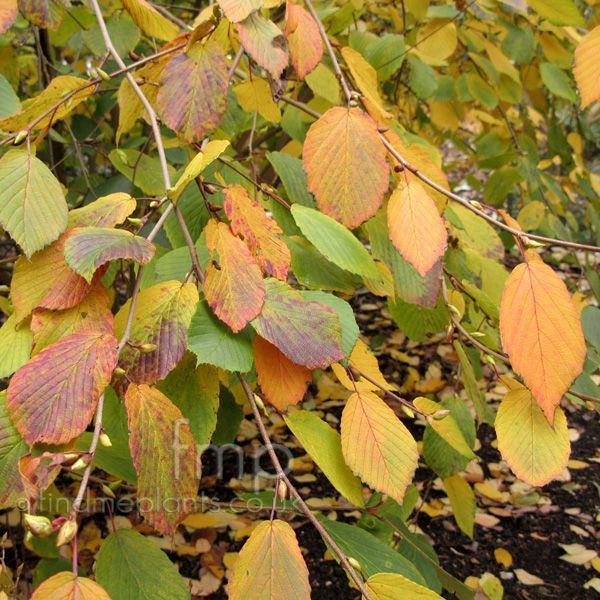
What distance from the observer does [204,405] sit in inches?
21.5

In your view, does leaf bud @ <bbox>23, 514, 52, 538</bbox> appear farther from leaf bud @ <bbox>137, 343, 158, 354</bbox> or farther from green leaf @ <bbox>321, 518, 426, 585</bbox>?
green leaf @ <bbox>321, 518, 426, 585</bbox>

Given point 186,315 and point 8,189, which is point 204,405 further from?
point 8,189

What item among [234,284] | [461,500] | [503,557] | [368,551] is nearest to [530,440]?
[368,551]

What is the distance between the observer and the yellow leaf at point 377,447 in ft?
1.65

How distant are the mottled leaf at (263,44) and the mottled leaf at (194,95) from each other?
4 cm

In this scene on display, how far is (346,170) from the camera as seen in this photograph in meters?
0.58

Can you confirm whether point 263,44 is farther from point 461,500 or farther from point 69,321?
point 461,500

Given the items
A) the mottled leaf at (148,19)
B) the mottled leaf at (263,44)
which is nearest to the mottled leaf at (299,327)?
the mottled leaf at (263,44)

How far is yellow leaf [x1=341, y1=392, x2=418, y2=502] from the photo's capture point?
0.50 meters

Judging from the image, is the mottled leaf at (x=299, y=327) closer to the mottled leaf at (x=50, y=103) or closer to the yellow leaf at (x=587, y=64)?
the mottled leaf at (x=50, y=103)

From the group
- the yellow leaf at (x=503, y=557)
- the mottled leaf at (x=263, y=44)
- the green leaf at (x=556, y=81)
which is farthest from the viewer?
the yellow leaf at (x=503, y=557)

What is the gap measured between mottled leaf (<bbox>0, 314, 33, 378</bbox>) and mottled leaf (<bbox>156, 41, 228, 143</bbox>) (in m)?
0.26

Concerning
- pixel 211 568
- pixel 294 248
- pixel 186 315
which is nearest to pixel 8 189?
pixel 186 315

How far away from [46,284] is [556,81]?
1.59m
